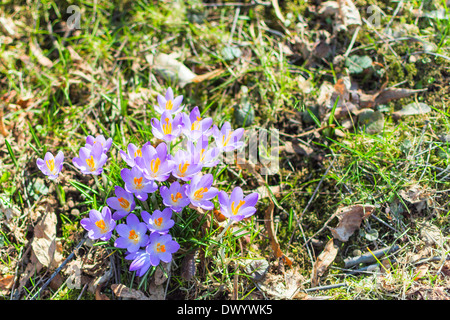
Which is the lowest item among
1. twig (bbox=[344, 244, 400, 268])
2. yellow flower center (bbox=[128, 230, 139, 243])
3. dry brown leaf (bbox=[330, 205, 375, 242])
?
twig (bbox=[344, 244, 400, 268])

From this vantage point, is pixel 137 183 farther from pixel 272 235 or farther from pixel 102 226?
pixel 272 235

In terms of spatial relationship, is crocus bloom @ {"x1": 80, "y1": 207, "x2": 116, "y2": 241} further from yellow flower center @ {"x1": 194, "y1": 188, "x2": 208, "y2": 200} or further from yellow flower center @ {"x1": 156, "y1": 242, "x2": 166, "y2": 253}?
yellow flower center @ {"x1": 194, "y1": 188, "x2": 208, "y2": 200}

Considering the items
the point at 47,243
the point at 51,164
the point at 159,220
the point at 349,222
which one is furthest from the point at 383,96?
the point at 47,243

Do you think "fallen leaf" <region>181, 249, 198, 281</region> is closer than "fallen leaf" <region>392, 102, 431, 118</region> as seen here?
Yes

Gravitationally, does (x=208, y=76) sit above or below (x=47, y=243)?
above

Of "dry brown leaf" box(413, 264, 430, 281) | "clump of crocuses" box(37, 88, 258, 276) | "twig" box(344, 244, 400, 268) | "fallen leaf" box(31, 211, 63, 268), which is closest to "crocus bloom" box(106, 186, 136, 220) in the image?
"clump of crocuses" box(37, 88, 258, 276)

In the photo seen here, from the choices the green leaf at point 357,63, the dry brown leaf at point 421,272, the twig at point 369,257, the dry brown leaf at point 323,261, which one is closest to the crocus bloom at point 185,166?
the dry brown leaf at point 323,261
